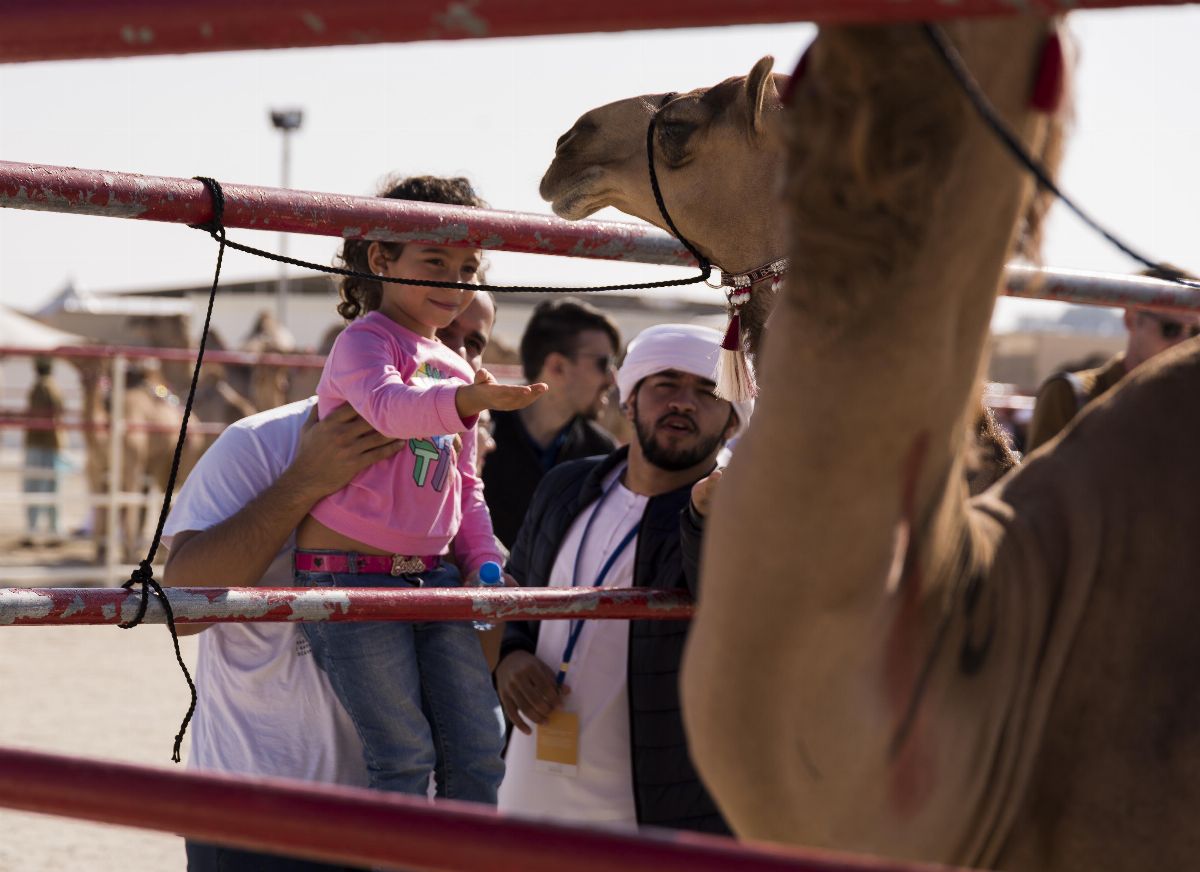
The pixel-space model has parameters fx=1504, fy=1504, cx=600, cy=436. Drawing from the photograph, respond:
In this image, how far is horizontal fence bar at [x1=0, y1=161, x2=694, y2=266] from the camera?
2.30 metres

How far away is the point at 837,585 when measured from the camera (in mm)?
1393

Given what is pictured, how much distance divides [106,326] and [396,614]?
2954 centimetres

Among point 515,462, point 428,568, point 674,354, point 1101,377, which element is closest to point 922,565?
point 428,568

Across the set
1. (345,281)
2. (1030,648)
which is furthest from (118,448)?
(1030,648)

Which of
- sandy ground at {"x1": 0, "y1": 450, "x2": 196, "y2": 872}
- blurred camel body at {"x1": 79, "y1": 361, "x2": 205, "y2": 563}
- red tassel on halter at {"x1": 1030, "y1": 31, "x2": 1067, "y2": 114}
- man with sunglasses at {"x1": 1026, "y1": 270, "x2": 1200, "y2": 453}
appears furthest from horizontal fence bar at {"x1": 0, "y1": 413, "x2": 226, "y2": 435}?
red tassel on halter at {"x1": 1030, "y1": 31, "x2": 1067, "y2": 114}

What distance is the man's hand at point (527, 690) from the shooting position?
10.8 ft

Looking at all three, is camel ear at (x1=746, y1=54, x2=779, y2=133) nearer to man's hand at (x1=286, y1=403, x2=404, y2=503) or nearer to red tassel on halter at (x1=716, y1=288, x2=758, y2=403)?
red tassel on halter at (x1=716, y1=288, x2=758, y2=403)

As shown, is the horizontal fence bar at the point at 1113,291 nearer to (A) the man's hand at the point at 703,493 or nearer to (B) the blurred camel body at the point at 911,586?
(A) the man's hand at the point at 703,493

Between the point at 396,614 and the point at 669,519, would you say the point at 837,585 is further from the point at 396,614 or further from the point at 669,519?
the point at 669,519

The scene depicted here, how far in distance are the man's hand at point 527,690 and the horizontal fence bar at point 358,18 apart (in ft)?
6.94

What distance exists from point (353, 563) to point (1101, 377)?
133 inches

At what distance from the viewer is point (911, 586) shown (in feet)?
4.90

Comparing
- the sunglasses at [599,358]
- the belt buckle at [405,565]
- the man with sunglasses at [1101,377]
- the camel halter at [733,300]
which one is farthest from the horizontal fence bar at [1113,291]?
the sunglasses at [599,358]

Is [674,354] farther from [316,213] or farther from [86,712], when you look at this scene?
[86,712]
